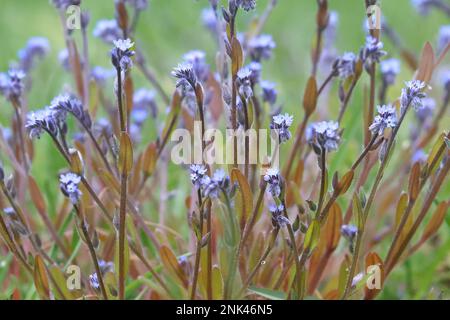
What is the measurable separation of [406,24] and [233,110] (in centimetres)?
202

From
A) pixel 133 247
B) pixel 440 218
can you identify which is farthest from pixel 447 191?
pixel 133 247

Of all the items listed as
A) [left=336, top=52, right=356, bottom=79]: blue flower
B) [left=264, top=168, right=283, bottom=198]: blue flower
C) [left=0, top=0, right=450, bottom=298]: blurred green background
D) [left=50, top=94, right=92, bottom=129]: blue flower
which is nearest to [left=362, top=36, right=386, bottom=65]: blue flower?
[left=336, top=52, right=356, bottom=79]: blue flower

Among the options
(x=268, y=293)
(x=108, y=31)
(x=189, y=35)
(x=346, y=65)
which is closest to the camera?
(x=268, y=293)

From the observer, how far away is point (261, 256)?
1034 millimetres

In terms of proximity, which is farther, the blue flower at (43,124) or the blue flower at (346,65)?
the blue flower at (346,65)

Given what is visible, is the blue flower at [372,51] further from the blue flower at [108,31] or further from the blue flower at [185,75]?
the blue flower at [108,31]

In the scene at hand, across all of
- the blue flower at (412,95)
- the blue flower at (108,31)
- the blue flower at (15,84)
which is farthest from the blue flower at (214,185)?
the blue flower at (108,31)

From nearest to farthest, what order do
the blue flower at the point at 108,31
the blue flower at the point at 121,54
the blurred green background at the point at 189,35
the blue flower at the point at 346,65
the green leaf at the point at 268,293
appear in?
1. the blue flower at the point at 121,54
2. the green leaf at the point at 268,293
3. the blue flower at the point at 346,65
4. the blue flower at the point at 108,31
5. the blurred green background at the point at 189,35

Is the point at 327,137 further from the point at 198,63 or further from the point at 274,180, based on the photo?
the point at 198,63

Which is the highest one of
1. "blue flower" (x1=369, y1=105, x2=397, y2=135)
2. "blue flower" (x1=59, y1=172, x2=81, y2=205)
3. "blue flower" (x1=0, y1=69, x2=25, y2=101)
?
"blue flower" (x1=0, y1=69, x2=25, y2=101)

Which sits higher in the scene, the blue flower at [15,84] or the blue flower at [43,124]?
the blue flower at [15,84]

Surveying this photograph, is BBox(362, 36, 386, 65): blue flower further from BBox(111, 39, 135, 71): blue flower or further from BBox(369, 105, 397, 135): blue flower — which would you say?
BBox(111, 39, 135, 71): blue flower

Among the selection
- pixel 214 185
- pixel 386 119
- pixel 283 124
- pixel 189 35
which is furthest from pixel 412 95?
pixel 189 35
